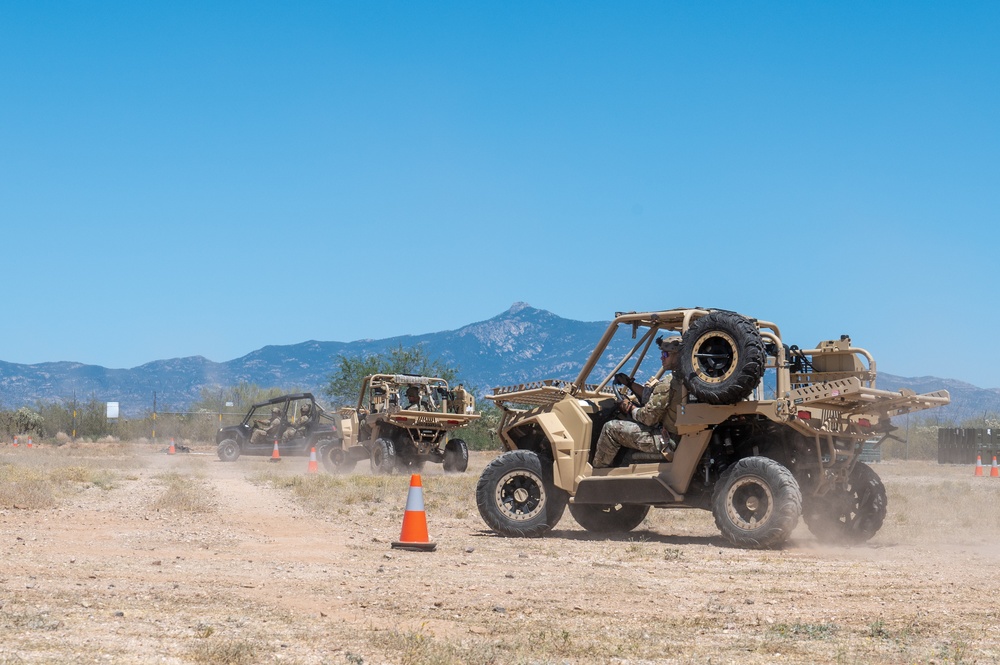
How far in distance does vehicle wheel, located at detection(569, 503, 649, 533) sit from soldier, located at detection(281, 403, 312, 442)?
2188 centimetres

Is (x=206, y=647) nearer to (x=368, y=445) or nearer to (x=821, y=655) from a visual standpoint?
(x=821, y=655)

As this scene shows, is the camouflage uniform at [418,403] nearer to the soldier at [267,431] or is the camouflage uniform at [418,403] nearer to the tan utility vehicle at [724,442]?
the soldier at [267,431]

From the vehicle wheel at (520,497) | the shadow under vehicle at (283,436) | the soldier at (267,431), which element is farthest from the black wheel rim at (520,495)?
the soldier at (267,431)

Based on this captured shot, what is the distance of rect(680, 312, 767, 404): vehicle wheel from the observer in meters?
11.7

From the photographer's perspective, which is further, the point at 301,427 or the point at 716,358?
the point at 301,427

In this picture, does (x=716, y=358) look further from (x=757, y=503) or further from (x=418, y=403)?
(x=418, y=403)

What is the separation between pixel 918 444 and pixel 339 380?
2570 centimetres

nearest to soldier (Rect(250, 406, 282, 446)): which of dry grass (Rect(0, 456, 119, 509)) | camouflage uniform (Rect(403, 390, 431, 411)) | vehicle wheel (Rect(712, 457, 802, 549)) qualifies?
camouflage uniform (Rect(403, 390, 431, 411))

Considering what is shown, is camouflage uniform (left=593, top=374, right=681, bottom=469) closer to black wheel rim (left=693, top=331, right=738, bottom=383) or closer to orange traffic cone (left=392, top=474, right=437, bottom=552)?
black wheel rim (left=693, top=331, right=738, bottom=383)

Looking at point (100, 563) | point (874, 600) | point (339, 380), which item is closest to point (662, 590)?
point (874, 600)

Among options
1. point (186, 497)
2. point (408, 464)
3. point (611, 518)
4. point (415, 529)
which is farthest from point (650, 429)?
point (408, 464)

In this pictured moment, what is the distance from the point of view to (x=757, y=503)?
11758mm

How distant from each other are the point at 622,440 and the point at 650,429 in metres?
0.31

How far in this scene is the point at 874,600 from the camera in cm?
834
